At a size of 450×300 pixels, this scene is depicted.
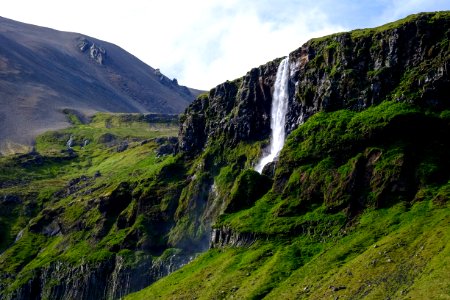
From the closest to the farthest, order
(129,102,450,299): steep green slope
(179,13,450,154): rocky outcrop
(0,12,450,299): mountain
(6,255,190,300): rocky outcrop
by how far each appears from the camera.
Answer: (129,102,450,299): steep green slope, (0,12,450,299): mountain, (179,13,450,154): rocky outcrop, (6,255,190,300): rocky outcrop

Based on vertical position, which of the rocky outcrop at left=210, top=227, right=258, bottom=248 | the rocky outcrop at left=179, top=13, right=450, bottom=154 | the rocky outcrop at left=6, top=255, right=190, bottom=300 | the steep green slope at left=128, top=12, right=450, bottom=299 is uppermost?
the rocky outcrop at left=179, top=13, right=450, bottom=154

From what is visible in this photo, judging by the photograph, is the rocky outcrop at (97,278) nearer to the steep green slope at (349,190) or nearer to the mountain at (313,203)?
the mountain at (313,203)

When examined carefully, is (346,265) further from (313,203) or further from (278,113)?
(278,113)

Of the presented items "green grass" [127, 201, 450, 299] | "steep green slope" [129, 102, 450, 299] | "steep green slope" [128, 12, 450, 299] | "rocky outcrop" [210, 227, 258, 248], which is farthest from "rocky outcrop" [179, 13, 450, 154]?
"rocky outcrop" [210, 227, 258, 248]

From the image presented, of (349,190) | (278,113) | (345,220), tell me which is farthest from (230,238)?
(278,113)

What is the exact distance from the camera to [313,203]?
140m

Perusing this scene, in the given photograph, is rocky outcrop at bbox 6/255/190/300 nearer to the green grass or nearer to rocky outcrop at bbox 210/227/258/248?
rocky outcrop at bbox 210/227/258/248

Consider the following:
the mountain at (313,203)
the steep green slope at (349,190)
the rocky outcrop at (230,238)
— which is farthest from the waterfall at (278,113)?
the rocky outcrop at (230,238)

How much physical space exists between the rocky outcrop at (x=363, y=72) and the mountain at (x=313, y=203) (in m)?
0.33

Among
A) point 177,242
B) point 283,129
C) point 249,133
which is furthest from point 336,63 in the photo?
point 177,242

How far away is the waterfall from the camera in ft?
591

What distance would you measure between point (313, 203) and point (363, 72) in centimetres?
3963

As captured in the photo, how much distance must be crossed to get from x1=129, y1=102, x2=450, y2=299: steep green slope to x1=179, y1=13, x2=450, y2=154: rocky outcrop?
5.41m

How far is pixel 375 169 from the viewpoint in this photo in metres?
132
